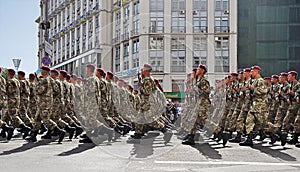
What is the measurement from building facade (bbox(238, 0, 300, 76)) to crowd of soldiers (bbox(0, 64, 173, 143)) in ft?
121

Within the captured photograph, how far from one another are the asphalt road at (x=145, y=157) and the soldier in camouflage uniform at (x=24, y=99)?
1113 millimetres

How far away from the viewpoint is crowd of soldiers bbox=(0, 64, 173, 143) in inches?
365

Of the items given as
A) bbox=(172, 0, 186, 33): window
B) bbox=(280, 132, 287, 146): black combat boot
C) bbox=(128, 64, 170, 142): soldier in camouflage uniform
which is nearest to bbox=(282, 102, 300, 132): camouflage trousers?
bbox=(280, 132, 287, 146): black combat boot

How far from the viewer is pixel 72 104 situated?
509 inches

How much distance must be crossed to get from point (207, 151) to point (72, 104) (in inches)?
189

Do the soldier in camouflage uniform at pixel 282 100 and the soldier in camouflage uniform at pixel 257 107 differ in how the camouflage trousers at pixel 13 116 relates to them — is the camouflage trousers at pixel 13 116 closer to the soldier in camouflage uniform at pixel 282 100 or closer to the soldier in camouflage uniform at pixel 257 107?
the soldier in camouflage uniform at pixel 257 107

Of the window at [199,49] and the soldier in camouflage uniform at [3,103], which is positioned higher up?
the window at [199,49]

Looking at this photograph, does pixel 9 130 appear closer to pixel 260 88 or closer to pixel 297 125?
pixel 260 88

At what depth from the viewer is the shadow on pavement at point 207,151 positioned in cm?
902

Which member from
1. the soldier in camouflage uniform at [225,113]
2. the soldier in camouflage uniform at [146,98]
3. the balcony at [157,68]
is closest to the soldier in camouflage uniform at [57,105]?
the soldier in camouflage uniform at [146,98]

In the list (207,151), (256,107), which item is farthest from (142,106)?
(256,107)

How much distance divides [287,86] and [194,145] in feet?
10.2

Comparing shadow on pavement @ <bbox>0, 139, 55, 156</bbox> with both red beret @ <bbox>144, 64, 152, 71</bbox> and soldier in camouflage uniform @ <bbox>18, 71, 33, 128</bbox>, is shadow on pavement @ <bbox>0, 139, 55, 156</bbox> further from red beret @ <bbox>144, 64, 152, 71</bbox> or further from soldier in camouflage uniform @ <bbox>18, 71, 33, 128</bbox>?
red beret @ <bbox>144, 64, 152, 71</bbox>

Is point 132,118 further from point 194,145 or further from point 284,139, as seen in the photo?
point 284,139
